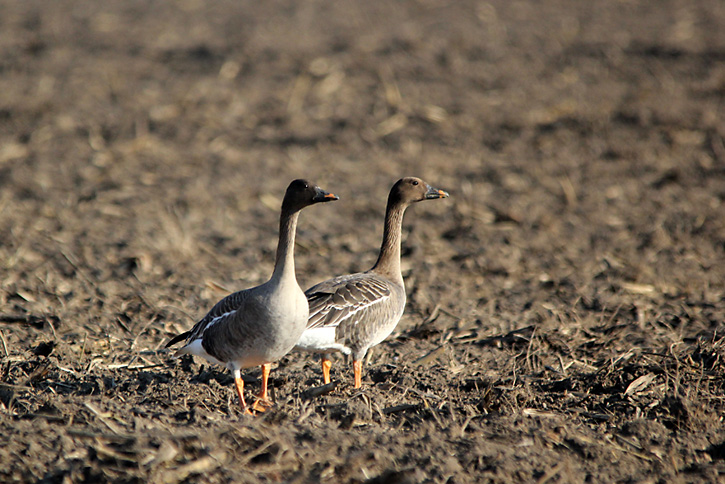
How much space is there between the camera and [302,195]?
6.98 metres

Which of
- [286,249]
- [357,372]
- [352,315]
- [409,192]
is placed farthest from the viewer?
[409,192]

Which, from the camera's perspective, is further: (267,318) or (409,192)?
(409,192)

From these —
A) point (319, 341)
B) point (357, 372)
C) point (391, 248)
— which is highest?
point (319, 341)

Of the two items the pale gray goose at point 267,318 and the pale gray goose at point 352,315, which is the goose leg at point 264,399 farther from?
the pale gray goose at point 352,315

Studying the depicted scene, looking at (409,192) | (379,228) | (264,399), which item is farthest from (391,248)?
(379,228)

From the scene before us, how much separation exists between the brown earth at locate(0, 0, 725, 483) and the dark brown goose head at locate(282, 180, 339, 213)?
1.70 meters

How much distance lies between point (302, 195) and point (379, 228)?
260 inches

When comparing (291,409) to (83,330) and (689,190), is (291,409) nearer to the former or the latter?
(83,330)

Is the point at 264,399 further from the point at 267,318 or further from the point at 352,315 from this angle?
the point at 352,315

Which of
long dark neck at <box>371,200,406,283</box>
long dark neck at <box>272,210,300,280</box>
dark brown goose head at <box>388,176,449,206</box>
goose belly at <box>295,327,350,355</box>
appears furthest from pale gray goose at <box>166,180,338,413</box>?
dark brown goose head at <box>388,176,449,206</box>

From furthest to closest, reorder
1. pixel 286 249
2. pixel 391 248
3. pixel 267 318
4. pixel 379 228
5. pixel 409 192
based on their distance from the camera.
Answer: pixel 379 228 < pixel 409 192 < pixel 391 248 < pixel 286 249 < pixel 267 318

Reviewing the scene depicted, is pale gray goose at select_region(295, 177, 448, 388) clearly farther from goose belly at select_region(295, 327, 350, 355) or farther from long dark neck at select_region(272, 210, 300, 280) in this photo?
long dark neck at select_region(272, 210, 300, 280)

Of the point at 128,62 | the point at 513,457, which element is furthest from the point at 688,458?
the point at 128,62

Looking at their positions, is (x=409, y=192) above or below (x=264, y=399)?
above
